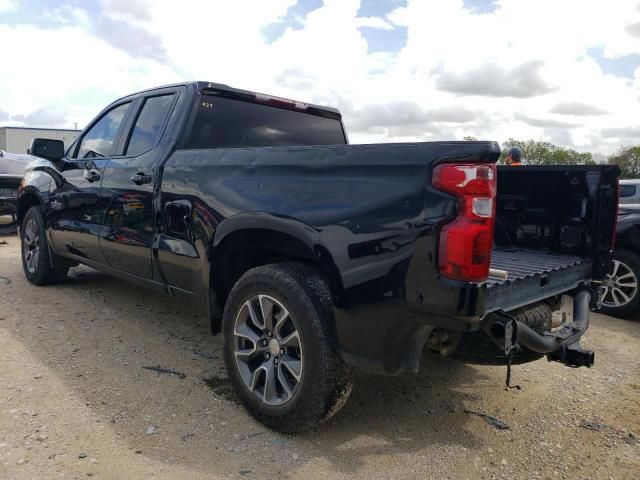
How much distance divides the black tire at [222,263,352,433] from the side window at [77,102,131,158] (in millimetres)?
2286

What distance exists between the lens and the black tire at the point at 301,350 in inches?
105

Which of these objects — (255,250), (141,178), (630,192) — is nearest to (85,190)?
(141,178)

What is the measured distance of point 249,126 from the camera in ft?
13.5

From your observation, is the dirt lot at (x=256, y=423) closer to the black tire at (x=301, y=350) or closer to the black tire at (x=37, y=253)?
the black tire at (x=301, y=350)

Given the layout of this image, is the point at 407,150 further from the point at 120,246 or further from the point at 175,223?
the point at 120,246

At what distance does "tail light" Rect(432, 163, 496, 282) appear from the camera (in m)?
2.20

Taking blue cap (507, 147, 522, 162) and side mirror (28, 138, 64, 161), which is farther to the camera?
blue cap (507, 147, 522, 162)

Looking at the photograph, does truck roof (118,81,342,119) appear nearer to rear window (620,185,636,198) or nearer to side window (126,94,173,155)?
side window (126,94,173,155)

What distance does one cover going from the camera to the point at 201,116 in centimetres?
386

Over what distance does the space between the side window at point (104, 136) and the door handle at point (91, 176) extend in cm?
19

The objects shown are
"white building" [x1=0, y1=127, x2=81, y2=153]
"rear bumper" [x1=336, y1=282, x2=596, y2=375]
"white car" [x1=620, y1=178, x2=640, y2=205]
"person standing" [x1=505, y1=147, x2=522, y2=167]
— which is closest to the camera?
"rear bumper" [x1=336, y1=282, x2=596, y2=375]

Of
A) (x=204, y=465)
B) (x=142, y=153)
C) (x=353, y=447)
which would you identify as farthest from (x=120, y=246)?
(x=353, y=447)

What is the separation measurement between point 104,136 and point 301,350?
3.13 meters

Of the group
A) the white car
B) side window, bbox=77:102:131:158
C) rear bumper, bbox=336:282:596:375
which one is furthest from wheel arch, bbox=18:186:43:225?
the white car
